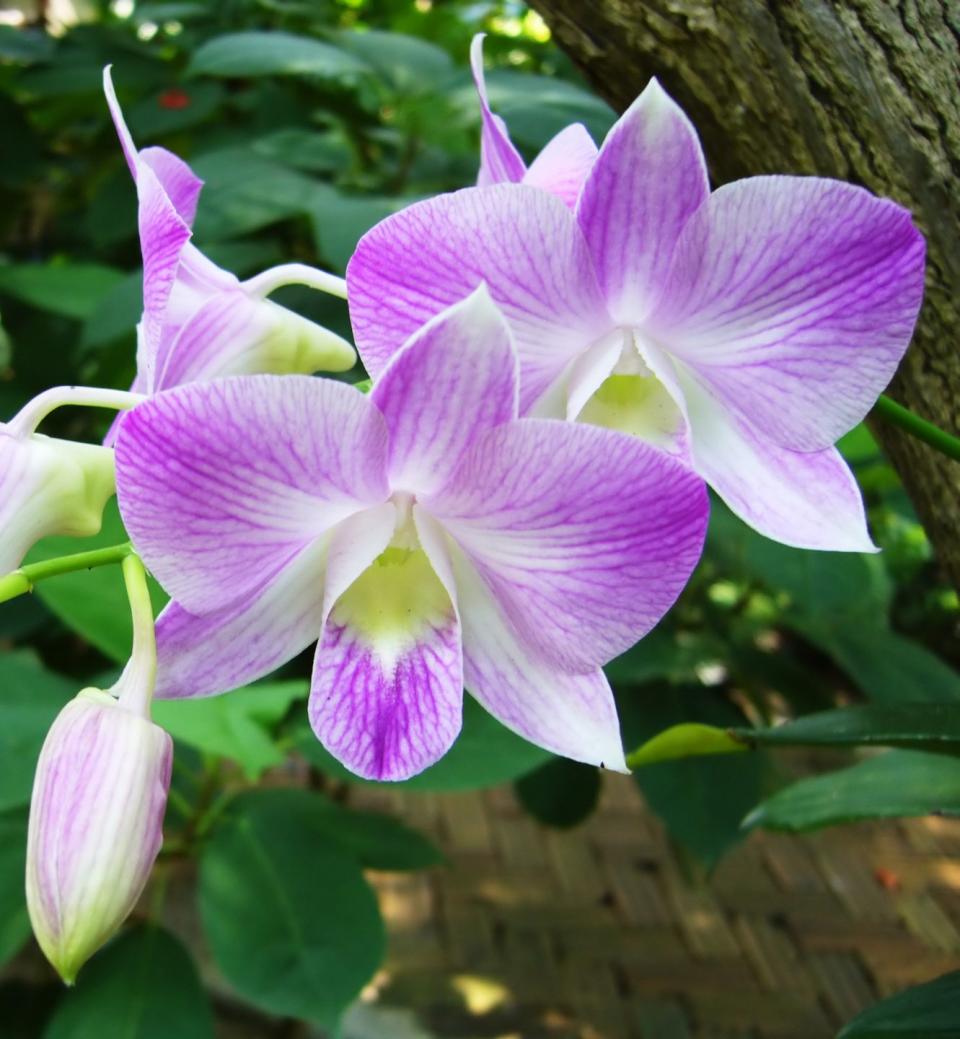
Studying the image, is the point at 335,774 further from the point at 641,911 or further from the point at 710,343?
the point at 641,911

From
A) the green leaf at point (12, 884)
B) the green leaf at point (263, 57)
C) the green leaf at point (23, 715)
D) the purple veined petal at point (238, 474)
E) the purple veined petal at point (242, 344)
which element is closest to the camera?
the purple veined petal at point (238, 474)

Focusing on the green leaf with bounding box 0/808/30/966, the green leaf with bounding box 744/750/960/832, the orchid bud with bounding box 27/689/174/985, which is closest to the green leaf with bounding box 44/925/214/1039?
the green leaf with bounding box 0/808/30/966

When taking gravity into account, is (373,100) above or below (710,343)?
below

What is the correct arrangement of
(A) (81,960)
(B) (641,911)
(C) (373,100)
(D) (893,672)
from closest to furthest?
(A) (81,960)
(D) (893,672)
(C) (373,100)
(B) (641,911)

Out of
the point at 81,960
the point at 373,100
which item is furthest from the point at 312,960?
the point at 373,100

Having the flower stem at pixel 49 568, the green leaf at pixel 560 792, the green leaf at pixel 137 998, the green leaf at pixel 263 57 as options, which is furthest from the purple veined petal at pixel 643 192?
the green leaf at pixel 560 792

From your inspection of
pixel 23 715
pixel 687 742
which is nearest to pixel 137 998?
pixel 23 715

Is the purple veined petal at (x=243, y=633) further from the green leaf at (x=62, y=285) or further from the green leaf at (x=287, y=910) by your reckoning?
the green leaf at (x=62, y=285)
